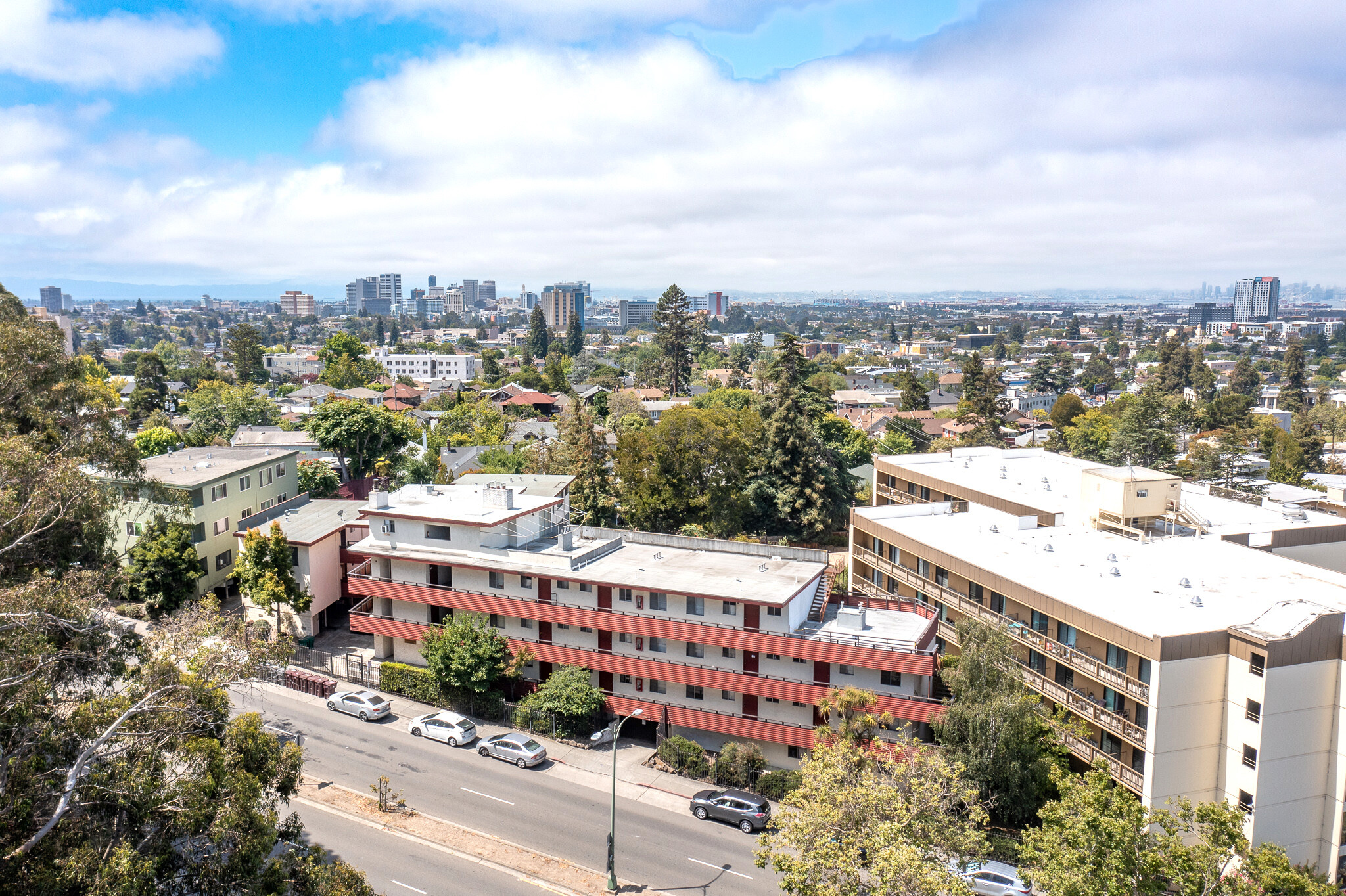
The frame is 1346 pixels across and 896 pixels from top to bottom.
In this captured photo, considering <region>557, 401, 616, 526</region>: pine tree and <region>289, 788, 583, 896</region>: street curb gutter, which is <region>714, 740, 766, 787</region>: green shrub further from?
<region>557, 401, 616, 526</region>: pine tree

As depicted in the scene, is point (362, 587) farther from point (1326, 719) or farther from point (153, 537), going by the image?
point (1326, 719)

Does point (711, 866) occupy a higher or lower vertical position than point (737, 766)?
lower

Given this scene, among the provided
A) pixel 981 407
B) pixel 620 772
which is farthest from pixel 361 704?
pixel 981 407

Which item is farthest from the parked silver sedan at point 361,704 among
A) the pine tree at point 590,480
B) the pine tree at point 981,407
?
the pine tree at point 981,407

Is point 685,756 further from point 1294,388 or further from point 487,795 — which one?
point 1294,388

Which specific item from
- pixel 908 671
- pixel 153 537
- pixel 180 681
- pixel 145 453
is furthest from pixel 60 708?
pixel 145 453

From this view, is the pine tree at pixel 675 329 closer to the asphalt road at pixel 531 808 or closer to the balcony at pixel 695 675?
the balcony at pixel 695 675

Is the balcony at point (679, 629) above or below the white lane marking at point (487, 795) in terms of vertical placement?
above
